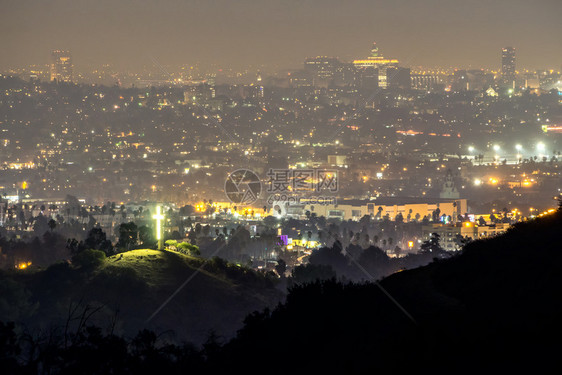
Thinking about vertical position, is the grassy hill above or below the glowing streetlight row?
below

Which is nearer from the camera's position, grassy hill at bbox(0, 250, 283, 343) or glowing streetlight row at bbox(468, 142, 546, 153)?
grassy hill at bbox(0, 250, 283, 343)

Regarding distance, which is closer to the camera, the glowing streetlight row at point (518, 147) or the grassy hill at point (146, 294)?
the grassy hill at point (146, 294)

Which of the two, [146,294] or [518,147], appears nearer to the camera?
[146,294]

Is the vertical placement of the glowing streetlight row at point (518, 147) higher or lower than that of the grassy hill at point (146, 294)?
higher

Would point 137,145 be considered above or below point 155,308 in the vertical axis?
above

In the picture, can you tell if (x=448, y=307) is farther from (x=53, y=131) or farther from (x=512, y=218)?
(x=53, y=131)

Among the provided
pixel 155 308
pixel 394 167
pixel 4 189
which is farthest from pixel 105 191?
pixel 155 308

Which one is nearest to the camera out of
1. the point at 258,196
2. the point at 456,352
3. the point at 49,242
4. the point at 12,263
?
the point at 456,352

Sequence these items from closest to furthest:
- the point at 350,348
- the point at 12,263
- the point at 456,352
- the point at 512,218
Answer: the point at 456,352 → the point at 350,348 → the point at 12,263 → the point at 512,218
